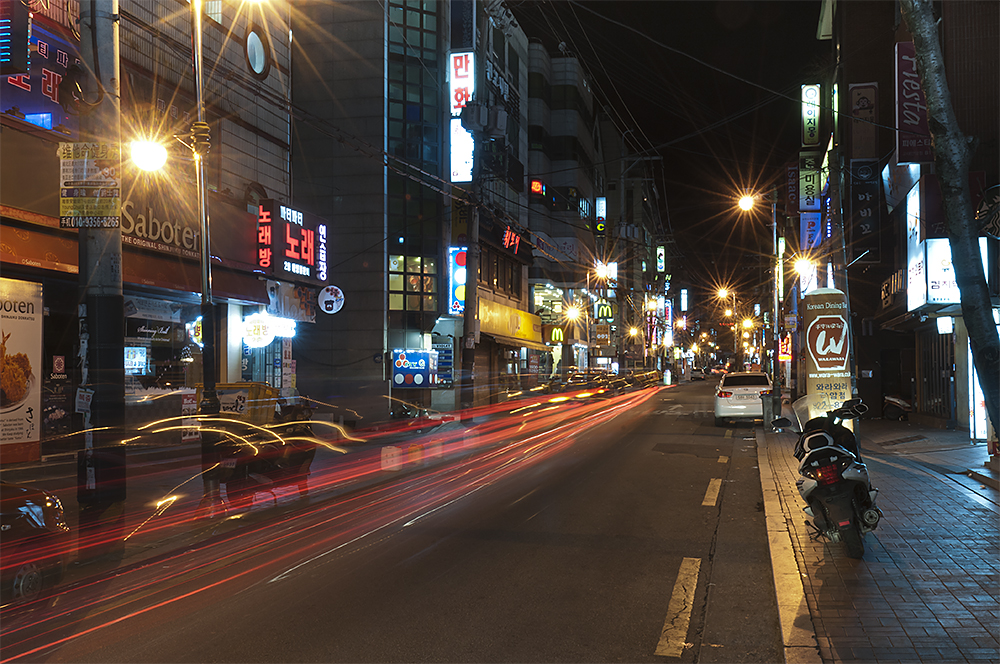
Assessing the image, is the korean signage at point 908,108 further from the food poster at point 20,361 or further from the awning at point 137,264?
the food poster at point 20,361

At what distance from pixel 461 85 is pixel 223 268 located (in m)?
15.7

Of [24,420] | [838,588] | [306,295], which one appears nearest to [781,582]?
[838,588]

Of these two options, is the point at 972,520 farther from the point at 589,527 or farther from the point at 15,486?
the point at 15,486

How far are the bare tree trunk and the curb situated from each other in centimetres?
252

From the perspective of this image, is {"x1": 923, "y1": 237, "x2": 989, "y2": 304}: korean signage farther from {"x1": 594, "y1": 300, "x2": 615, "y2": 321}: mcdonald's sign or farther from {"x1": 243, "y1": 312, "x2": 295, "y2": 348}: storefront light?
{"x1": 594, "y1": 300, "x2": 615, "y2": 321}: mcdonald's sign

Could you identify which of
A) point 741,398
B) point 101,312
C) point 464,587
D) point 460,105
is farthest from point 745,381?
point 101,312

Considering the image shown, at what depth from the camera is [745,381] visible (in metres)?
24.3

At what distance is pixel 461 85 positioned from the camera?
32125mm

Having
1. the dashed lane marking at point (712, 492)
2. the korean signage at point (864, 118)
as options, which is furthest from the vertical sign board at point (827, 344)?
the korean signage at point (864, 118)

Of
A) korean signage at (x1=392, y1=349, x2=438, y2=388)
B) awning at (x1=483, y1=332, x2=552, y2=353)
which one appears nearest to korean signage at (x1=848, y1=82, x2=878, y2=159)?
korean signage at (x1=392, y1=349, x2=438, y2=388)

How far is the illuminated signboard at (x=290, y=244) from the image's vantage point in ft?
74.9

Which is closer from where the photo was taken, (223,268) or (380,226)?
(223,268)

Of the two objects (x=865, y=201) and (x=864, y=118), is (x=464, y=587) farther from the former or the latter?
(x=864, y=118)

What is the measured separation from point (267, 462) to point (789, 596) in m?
9.61
